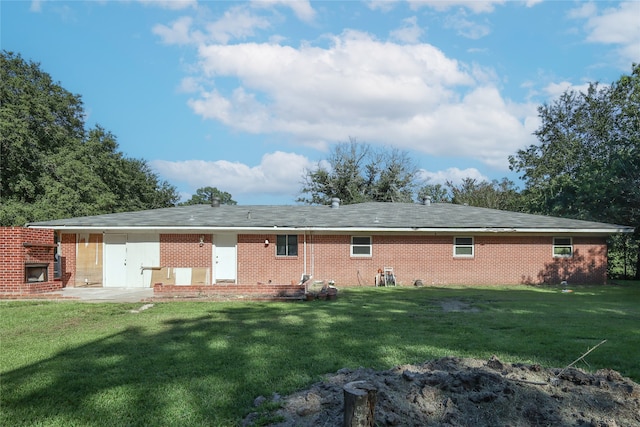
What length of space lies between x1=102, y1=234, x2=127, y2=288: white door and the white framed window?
13584mm

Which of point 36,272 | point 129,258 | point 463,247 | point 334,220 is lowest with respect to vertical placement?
point 36,272

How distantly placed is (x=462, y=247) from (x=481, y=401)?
15987 mm

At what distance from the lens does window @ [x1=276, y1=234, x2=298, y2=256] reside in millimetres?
18812

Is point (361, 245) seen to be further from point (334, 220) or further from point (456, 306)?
point (456, 306)

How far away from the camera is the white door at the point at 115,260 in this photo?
722 inches

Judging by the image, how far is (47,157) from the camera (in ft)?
96.5

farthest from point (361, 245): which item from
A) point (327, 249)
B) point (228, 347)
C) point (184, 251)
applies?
point (228, 347)

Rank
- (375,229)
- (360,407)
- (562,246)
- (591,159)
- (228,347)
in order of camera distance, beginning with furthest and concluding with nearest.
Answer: (591,159)
(562,246)
(375,229)
(228,347)
(360,407)

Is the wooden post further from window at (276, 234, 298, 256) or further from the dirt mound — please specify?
window at (276, 234, 298, 256)

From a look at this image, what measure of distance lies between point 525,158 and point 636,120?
9852 mm

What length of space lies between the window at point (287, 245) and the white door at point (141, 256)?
16.0 ft

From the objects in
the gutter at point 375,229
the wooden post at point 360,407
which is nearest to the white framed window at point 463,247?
the gutter at point 375,229

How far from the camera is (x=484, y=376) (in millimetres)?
4137

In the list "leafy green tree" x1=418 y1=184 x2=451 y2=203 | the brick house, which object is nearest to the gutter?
the brick house
